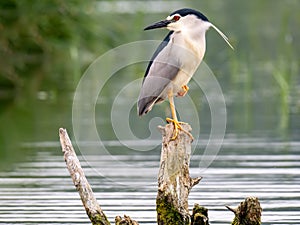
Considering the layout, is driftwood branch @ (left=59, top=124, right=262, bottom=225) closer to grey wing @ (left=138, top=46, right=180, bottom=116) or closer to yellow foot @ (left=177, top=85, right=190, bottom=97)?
grey wing @ (left=138, top=46, right=180, bottom=116)

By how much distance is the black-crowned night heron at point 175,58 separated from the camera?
7848 millimetres

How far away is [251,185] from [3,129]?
549cm

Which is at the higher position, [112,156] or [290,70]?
[290,70]

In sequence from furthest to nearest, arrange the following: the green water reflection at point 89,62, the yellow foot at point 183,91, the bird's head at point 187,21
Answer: the green water reflection at point 89,62, the yellow foot at point 183,91, the bird's head at point 187,21

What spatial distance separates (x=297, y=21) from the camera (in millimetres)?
24484

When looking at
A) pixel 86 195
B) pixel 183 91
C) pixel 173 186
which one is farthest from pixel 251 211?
pixel 183 91

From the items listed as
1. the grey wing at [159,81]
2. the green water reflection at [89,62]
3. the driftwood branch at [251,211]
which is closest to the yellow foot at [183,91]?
the grey wing at [159,81]

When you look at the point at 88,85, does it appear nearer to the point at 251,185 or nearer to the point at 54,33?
the point at 54,33

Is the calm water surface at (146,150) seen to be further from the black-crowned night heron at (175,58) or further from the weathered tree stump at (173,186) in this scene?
the black-crowned night heron at (175,58)

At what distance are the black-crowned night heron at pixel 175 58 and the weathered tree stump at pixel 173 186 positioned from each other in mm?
141

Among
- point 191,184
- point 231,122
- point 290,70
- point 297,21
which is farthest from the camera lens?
point 297,21

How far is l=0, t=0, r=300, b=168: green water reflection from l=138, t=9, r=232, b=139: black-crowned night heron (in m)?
4.19

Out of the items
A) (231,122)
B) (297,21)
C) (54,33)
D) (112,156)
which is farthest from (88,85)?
(297,21)

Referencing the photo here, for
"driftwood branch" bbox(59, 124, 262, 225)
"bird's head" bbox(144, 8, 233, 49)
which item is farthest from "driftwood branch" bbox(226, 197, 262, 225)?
"bird's head" bbox(144, 8, 233, 49)
